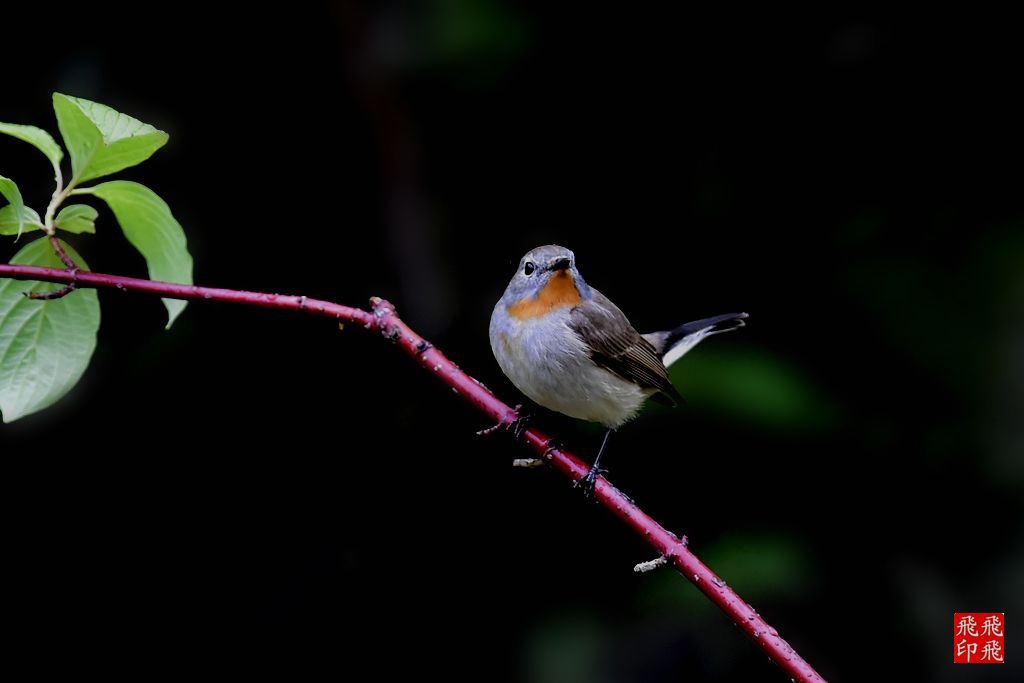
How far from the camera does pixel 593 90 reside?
3.72 metres

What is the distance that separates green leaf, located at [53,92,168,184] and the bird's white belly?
1010mm

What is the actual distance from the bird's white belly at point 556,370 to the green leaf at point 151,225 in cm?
85

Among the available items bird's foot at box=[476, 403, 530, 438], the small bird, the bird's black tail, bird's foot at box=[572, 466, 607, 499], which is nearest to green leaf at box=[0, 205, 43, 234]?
bird's foot at box=[476, 403, 530, 438]

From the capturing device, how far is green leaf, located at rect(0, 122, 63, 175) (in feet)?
3.73

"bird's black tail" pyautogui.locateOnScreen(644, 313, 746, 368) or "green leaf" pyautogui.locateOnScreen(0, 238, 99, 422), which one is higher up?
"green leaf" pyautogui.locateOnScreen(0, 238, 99, 422)

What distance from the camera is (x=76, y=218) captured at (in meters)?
1.29

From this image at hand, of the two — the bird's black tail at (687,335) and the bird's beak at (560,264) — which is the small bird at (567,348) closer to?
the bird's beak at (560,264)

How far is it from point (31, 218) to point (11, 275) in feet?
0.26

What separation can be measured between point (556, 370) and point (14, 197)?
118 cm

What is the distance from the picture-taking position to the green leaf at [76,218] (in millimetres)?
1272

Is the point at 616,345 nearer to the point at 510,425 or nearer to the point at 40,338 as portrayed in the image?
the point at 510,425

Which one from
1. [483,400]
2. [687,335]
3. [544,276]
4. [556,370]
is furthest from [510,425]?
[687,335]

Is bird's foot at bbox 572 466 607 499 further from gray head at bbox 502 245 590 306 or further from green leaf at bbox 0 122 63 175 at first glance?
green leaf at bbox 0 122 63 175

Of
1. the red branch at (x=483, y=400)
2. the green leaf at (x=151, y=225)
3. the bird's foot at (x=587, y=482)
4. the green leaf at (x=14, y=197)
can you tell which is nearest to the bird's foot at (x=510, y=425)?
the red branch at (x=483, y=400)
